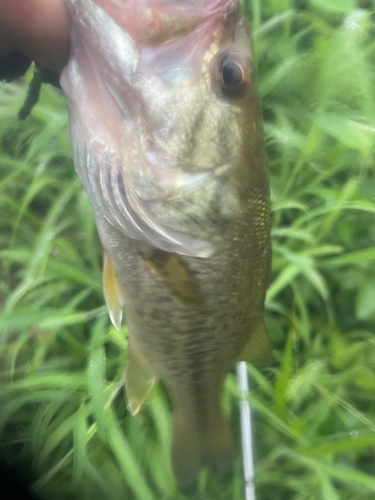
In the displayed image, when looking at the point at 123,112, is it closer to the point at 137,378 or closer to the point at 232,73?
the point at 232,73

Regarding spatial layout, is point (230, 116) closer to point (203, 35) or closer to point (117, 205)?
point (203, 35)

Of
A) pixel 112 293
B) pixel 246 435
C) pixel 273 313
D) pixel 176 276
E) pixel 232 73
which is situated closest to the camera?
pixel 232 73

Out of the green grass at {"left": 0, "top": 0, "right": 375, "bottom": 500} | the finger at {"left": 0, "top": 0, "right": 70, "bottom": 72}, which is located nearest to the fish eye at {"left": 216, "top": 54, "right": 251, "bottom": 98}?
the finger at {"left": 0, "top": 0, "right": 70, "bottom": 72}

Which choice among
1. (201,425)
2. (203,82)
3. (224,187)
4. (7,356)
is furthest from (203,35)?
(7,356)

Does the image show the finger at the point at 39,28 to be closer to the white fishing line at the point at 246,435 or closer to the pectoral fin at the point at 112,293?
the pectoral fin at the point at 112,293

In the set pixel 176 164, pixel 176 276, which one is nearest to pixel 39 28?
pixel 176 164

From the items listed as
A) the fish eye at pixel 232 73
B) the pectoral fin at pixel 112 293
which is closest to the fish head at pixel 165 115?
the fish eye at pixel 232 73

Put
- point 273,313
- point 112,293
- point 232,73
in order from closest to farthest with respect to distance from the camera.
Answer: point 232,73
point 112,293
point 273,313

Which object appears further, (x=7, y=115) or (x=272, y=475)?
(x=7, y=115)
